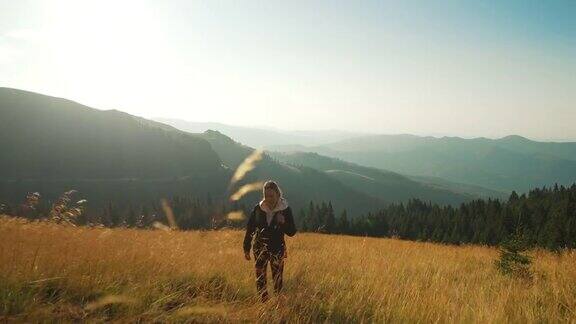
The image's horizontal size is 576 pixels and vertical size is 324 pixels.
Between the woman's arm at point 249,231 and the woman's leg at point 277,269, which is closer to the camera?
the woman's leg at point 277,269

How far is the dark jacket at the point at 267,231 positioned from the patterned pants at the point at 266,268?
0.14 meters

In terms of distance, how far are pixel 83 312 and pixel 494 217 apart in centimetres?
9069

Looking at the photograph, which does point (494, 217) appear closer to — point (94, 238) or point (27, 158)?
point (94, 238)

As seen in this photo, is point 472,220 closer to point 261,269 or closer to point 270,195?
point 270,195

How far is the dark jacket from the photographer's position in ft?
23.8

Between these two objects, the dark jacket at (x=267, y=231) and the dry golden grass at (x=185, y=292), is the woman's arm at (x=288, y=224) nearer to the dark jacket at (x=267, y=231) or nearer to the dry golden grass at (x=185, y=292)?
the dark jacket at (x=267, y=231)

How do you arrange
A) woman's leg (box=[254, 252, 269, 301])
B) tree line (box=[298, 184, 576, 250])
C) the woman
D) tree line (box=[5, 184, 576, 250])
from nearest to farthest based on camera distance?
woman's leg (box=[254, 252, 269, 301]) < the woman < tree line (box=[5, 184, 576, 250]) < tree line (box=[298, 184, 576, 250])

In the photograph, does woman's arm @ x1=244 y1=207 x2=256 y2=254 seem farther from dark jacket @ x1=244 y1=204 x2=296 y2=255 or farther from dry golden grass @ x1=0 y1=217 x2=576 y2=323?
dry golden grass @ x1=0 y1=217 x2=576 y2=323

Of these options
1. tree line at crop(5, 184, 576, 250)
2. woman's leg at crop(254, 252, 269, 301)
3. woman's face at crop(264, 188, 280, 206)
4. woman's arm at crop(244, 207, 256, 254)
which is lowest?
tree line at crop(5, 184, 576, 250)

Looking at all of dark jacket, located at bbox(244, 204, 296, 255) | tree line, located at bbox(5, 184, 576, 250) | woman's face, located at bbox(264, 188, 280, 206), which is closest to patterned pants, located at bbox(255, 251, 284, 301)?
dark jacket, located at bbox(244, 204, 296, 255)

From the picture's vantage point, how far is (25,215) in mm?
8352

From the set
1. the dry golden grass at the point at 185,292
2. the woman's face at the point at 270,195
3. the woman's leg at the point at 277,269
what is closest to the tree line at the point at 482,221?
the woman's face at the point at 270,195

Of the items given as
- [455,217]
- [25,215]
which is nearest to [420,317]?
[25,215]

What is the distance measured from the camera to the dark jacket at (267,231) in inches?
285
